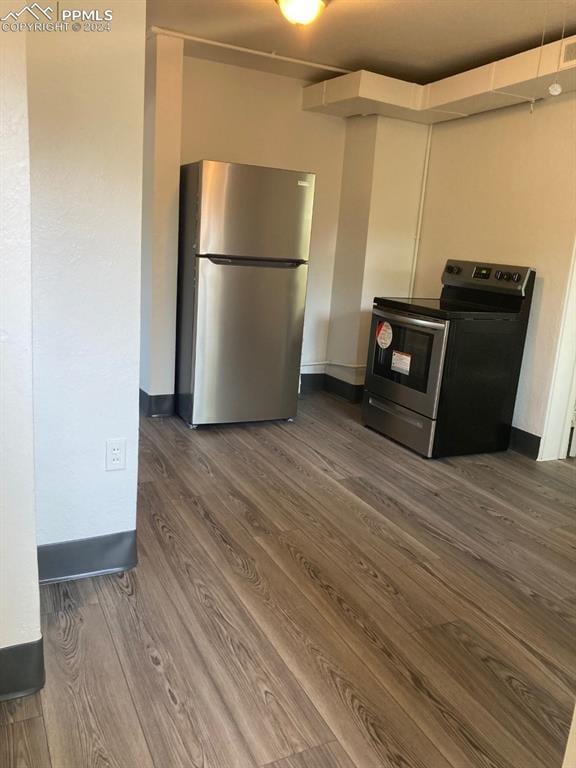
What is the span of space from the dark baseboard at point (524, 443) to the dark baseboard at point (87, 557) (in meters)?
2.57

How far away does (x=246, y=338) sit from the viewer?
3951 mm

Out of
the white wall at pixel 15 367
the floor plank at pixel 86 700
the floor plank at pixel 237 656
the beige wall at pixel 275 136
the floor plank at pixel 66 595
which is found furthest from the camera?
the beige wall at pixel 275 136

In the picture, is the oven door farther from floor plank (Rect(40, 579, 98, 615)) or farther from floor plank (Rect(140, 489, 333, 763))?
floor plank (Rect(40, 579, 98, 615))

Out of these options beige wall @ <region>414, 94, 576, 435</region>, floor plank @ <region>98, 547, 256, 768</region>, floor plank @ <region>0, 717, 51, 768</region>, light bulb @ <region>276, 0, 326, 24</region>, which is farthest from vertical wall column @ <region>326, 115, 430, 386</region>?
floor plank @ <region>0, 717, 51, 768</region>

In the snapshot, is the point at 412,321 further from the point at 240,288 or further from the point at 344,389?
the point at 344,389

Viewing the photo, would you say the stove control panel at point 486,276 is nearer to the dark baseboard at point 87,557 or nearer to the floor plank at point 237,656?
the floor plank at point 237,656

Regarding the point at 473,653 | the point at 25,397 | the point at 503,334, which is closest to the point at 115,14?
the point at 25,397

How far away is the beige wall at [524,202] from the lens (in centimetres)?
358

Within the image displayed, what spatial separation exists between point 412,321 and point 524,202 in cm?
104

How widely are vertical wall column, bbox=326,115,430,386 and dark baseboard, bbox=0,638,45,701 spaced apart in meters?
3.53

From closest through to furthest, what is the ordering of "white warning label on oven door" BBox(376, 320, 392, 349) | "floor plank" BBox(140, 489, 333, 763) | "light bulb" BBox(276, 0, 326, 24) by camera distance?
"floor plank" BBox(140, 489, 333, 763) → "light bulb" BBox(276, 0, 326, 24) → "white warning label on oven door" BBox(376, 320, 392, 349)

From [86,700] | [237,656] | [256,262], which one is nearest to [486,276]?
[256,262]

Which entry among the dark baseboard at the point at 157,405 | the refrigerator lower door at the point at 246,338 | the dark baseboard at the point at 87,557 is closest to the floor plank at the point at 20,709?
the dark baseboard at the point at 87,557

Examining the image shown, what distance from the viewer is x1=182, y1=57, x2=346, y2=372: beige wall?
14.1ft
